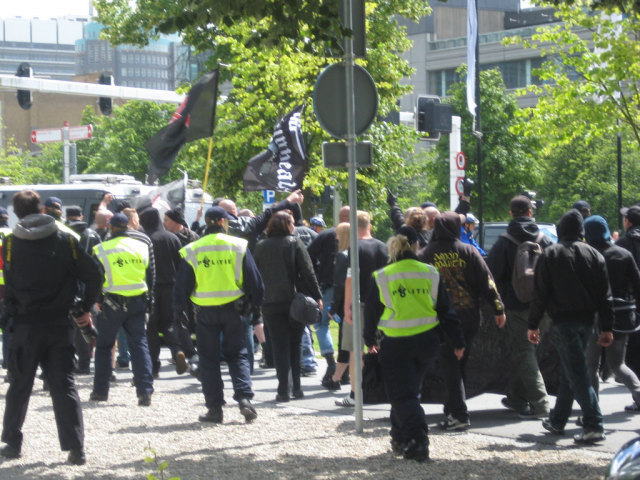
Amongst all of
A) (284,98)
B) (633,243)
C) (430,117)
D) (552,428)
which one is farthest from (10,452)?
(284,98)

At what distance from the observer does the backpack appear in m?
9.35

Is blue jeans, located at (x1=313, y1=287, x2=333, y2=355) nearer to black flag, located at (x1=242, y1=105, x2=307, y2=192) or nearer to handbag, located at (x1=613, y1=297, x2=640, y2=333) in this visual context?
black flag, located at (x1=242, y1=105, x2=307, y2=192)

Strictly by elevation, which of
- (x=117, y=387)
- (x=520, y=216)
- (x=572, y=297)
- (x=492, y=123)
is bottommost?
(x=117, y=387)

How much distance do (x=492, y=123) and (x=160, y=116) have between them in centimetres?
2103

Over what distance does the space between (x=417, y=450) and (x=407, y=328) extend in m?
0.84

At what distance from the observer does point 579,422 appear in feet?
29.8

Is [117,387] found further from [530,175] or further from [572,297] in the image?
[530,175]

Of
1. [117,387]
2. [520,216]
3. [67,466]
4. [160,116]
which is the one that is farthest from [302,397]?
[160,116]

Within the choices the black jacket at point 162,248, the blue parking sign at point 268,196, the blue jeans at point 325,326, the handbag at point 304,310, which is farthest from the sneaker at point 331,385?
the blue parking sign at point 268,196

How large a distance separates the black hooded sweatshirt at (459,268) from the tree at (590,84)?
14.9 m

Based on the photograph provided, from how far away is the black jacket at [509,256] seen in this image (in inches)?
376

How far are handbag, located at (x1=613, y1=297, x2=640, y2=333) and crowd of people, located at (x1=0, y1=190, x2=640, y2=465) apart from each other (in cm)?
1

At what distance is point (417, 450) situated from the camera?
7582 millimetres

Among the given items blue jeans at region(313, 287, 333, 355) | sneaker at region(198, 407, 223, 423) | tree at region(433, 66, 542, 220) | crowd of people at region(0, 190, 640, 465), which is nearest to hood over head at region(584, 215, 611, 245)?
crowd of people at region(0, 190, 640, 465)
